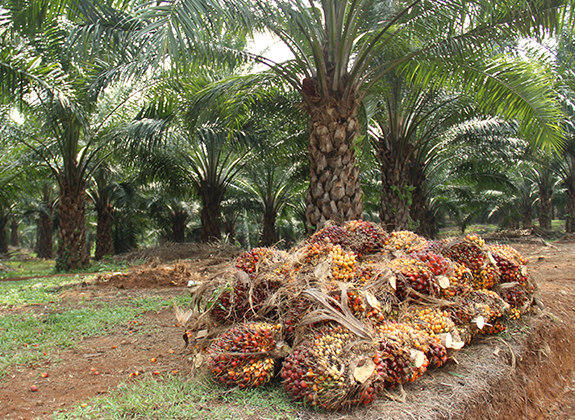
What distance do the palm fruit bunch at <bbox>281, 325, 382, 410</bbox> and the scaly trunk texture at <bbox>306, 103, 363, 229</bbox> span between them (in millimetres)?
3434

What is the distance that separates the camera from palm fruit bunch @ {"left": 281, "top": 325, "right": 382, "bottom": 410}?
2.07 m

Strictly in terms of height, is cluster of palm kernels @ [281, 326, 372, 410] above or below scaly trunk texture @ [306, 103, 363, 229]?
below

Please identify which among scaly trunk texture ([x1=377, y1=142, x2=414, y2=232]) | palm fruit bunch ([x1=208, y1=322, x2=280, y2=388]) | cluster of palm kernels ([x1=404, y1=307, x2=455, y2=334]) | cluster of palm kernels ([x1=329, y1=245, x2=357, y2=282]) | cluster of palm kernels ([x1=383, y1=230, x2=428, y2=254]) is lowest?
palm fruit bunch ([x1=208, y1=322, x2=280, y2=388])

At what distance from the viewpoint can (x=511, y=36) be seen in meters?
5.43

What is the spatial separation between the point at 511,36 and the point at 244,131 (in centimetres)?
578

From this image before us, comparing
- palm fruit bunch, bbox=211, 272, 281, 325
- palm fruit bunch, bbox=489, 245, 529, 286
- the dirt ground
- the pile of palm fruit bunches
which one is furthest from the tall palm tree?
palm fruit bunch, bbox=211, 272, 281, 325

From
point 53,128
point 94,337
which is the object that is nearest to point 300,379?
point 94,337

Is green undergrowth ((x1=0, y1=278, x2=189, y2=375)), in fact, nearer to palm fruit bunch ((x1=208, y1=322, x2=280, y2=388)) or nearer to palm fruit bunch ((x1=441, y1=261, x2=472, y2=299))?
palm fruit bunch ((x1=208, y1=322, x2=280, y2=388))

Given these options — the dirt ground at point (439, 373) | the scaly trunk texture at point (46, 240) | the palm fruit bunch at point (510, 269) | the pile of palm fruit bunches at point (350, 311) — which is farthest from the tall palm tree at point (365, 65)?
the scaly trunk texture at point (46, 240)

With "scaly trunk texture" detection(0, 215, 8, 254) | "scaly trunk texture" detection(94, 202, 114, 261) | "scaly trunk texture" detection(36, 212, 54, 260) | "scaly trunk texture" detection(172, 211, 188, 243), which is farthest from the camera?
"scaly trunk texture" detection(172, 211, 188, 243)

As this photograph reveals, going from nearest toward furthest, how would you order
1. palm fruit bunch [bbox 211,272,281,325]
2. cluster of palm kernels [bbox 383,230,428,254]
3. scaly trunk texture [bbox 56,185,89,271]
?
A: palm fruit bunch [bbox 211,272,281,325] < cluster of palm kernels [bbox 383,230,428,254] < scaly trunk texture [bbox 56,185,89,271]

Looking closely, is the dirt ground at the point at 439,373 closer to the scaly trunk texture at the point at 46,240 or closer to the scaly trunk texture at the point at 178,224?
the scaly trunk texture at the point at 178,224

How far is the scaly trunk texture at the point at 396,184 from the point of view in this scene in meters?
9.20

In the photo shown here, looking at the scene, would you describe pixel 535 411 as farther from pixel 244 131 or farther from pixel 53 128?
pixel 53 128
